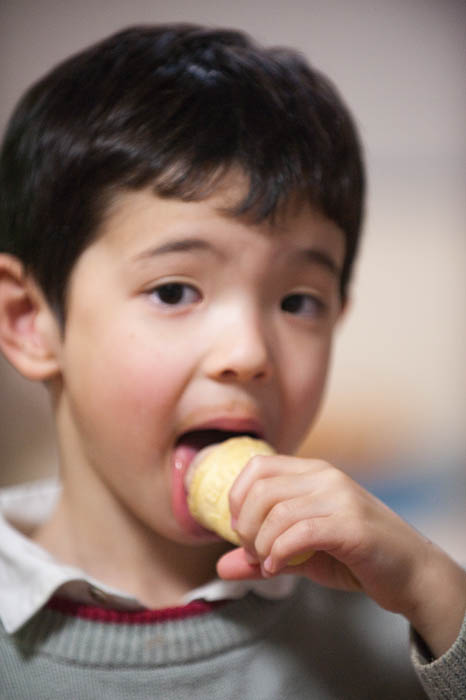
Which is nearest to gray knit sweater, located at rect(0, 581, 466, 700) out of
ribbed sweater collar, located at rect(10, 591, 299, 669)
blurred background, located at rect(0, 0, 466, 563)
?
ribbed sweater collar, located at rect(10, 591, 299, 669)

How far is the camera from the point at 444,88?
1.67 meters

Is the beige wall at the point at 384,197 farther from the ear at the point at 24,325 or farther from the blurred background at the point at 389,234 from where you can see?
the ear at the point at 24,325

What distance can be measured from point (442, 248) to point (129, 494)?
122 centimetres

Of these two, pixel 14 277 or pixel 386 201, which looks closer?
pixel 14 277

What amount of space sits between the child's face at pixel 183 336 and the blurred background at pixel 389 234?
595mm

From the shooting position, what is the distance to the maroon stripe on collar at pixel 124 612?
79cm

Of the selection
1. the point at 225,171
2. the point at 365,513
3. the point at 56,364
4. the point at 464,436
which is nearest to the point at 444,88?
the point at 464,436

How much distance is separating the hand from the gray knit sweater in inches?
2.4

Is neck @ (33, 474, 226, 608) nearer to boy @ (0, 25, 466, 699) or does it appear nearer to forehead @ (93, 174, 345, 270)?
boy @ (0, 25, 466, 699)

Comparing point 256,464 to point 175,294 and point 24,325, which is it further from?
point 24,325

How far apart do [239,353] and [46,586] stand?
1.02ft

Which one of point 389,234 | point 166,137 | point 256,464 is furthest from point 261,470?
point 389,234

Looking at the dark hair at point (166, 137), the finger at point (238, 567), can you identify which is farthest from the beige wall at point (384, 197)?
the finger at point (238, 567)

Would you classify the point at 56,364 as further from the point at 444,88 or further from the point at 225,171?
the point at 444,88
